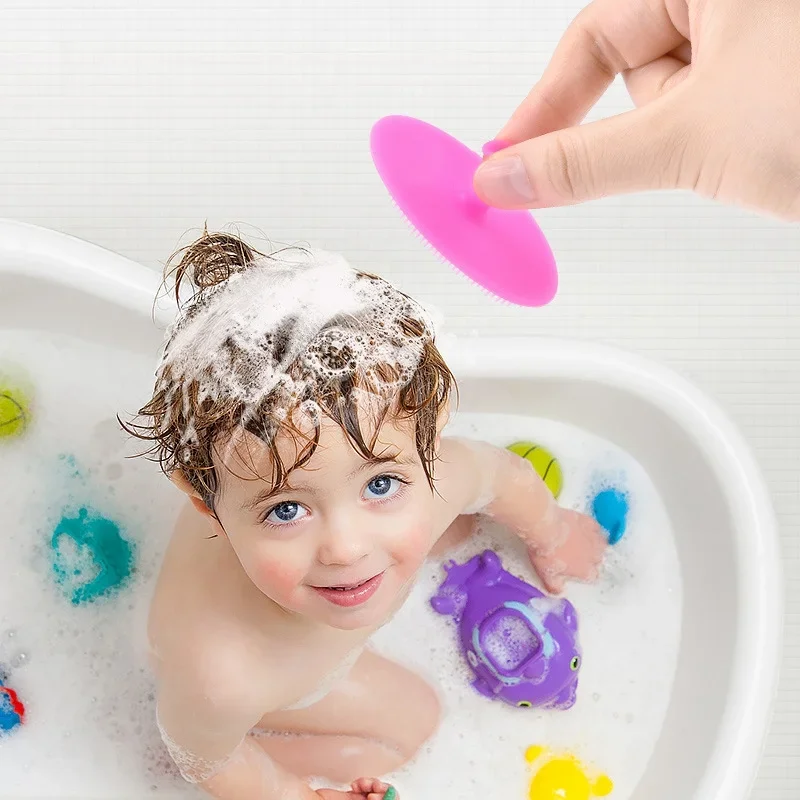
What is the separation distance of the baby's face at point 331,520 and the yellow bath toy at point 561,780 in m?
0.56

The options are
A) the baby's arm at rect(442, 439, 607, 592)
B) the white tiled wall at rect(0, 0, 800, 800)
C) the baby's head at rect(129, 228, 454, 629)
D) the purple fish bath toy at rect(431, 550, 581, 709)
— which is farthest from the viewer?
the white tiled wall at rect(0, 0, 800, 800)

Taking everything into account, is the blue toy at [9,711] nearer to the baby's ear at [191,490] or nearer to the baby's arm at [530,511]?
the baby's ear at [191,490]

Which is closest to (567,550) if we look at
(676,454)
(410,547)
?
(676,454)

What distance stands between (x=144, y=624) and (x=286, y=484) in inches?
24.5

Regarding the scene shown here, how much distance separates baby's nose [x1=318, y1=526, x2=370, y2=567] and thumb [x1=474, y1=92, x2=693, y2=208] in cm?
33

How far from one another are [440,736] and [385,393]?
2.25ft

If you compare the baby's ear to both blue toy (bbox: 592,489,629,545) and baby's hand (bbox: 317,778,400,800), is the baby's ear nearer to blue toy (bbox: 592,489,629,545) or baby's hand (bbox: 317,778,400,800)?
baby's hand (bbox: 317,778,400,800)

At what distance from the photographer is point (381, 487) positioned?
0.89m

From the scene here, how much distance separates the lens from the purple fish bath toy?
1.28 metres

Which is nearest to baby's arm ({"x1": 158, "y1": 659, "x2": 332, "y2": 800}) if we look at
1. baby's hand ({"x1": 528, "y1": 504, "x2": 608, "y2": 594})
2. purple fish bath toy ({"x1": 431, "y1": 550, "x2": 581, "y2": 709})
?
purple fish bath toy ({"x1": 431, "y1": 550, "x2": 581, "y2": 709})

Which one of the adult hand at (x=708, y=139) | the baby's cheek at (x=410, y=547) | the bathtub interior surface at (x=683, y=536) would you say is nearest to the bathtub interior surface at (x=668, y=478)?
the bathtub interior surface at (x=683, y=536)

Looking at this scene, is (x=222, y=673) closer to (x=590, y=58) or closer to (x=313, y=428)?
(x=313, y=428)

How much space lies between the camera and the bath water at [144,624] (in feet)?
4.34

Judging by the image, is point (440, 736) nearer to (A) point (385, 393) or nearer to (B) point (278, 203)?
(A) point (385, 393)
